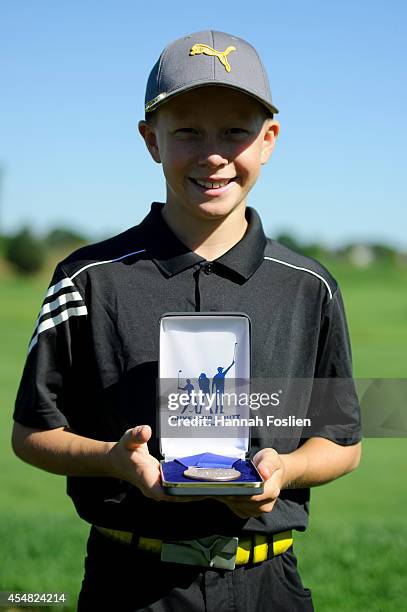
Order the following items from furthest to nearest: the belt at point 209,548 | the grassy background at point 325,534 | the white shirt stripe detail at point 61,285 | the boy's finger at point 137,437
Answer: the grassy background at point 325,534 < the white shirt stripe detail at point 61,285 < the belt at point 209,548 < the boy's finger at point 137,437

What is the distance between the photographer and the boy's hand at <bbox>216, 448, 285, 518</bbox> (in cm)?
195

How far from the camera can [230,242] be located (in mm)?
2385

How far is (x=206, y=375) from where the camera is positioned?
2232 millimetres

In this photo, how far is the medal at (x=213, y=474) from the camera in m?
1.95

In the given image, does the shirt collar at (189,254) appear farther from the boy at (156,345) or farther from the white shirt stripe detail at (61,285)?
the white shirt stripe detail at (61,285)

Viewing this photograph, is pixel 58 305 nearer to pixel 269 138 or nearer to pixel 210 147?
pixel 210 147

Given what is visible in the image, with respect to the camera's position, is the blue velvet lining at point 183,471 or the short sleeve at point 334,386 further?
the short sleeve at point 334,386

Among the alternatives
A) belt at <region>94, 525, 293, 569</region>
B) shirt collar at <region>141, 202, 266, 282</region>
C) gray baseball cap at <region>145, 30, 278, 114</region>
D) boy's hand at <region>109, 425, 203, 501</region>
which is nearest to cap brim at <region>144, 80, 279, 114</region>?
gray baseball cap at <region>145, 30, 278, 114</region>

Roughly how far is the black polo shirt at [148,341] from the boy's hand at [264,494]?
170 mm

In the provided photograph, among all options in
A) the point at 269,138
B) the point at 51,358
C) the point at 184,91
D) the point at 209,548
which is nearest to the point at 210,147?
the point at 184,91

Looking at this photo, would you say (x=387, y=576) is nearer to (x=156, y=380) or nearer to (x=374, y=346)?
(x=156, y=380)

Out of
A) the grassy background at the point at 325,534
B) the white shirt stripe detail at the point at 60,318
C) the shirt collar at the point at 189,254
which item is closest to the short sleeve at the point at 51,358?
the white shirt stripe detail at the point at 60,318

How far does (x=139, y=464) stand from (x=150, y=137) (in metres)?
0.86

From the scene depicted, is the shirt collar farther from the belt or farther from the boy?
the belt
